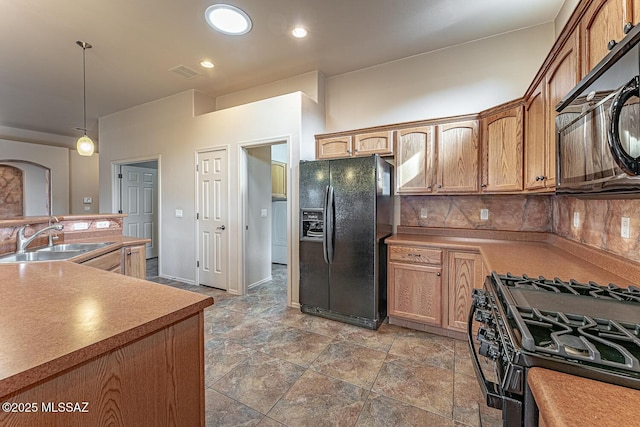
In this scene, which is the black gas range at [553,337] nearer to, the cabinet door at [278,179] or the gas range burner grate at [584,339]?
the gas range burner grate at [584,339]

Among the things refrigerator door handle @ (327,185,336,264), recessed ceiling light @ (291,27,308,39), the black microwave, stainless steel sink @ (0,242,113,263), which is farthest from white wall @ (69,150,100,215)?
the black microwave

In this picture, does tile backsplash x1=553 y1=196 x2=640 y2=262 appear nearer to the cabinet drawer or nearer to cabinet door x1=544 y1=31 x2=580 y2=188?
cabinet door x1=544 y1=31 x2=580 y2=188

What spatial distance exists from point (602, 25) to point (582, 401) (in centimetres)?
150

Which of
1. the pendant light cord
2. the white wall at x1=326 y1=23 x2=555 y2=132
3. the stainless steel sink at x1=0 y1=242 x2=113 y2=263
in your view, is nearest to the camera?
the stainless steel sink at x1=0 y1=242 x2=113 y2=263

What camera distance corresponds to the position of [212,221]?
3998mm

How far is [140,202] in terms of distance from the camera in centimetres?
571

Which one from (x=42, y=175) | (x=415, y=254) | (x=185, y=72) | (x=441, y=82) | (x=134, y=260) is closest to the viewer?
(x=415, y=254)

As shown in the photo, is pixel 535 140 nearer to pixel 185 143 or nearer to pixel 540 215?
pixel 540 215

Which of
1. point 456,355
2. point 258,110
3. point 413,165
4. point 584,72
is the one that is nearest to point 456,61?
point 413,165

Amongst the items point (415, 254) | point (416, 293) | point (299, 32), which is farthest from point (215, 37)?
point (416, 293)

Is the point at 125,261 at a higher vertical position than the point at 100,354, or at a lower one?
lower

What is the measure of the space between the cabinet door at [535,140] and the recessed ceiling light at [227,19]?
8.06ft

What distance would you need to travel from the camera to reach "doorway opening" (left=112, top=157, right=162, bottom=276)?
5141mm

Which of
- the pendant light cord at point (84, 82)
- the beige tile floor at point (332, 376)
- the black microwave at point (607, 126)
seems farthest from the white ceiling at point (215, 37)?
the beige tile floor at point (332, 376)
